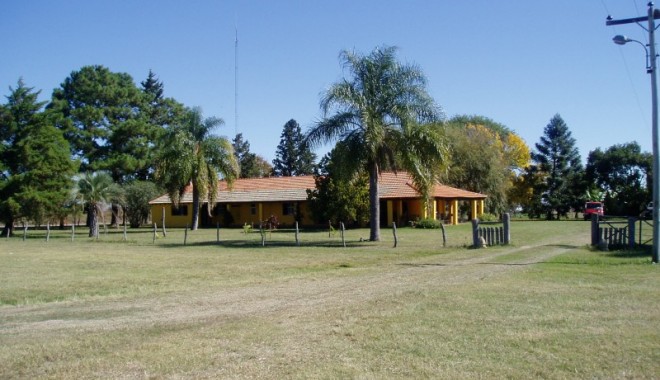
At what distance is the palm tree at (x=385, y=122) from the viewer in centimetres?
2648

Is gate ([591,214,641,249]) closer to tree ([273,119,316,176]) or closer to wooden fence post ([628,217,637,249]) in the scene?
wooden fence post ([628,217,637,249])

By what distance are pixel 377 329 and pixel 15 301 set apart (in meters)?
8.09

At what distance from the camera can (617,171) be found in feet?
238

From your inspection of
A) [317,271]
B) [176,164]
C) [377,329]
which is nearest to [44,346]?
[377,329]

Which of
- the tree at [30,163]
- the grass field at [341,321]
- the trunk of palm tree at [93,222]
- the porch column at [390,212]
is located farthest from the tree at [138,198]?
the grass field at [341,321]

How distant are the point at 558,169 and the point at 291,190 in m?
36.7

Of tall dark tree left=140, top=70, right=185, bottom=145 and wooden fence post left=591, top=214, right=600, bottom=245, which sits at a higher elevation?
tall dark tree left=140, top=70, right=185, bottom=145

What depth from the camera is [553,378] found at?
5918 millimetres

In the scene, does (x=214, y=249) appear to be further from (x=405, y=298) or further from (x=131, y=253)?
(x=405, y=298)

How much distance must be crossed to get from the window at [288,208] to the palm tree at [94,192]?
1649 cm

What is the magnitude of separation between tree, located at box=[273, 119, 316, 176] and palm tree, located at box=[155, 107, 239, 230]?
4494cm

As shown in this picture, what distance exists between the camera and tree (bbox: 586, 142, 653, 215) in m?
69.9

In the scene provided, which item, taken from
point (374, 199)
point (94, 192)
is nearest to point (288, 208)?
point (94, 192)

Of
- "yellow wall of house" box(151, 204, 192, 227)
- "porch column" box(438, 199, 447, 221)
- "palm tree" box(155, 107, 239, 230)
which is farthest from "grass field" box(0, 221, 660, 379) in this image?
"yellow wall of house" box(151, 204, 192, 227)
